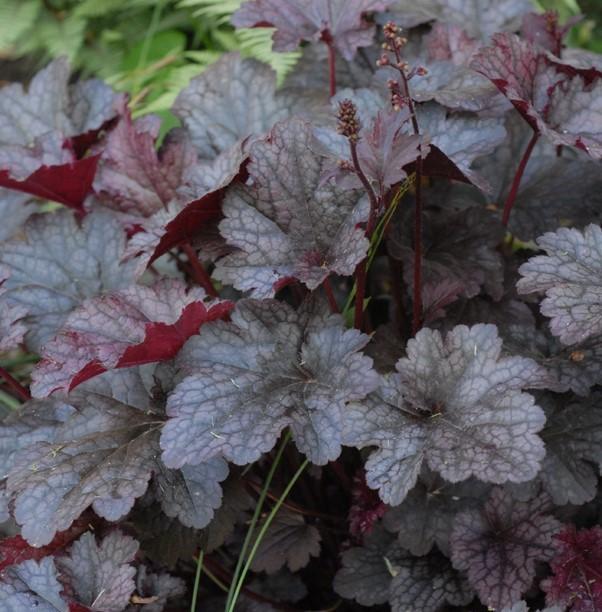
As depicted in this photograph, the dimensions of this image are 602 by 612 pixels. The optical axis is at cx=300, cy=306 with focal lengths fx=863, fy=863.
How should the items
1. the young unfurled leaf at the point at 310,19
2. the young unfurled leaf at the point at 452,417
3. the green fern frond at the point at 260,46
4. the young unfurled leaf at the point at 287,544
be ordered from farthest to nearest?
the green fern frond at the point at 260,46, the young unfurled leaf at the point at 310,19, the young unfurled leaf at the point at 287,544, the young unfurled leaf at the point at 452,417

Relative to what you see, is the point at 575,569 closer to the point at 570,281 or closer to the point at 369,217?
the point at 570,281

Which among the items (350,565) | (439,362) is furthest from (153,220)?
(350,565)

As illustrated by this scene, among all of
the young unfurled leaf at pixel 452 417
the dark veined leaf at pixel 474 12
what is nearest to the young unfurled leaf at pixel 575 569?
the young unfurled leaf at pixel 452 417

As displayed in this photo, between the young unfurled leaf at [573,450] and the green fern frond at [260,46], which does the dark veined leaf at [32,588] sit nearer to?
the young unfurled leaf at [573,450]

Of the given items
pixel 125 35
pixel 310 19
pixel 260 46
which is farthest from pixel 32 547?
pixel 125 35

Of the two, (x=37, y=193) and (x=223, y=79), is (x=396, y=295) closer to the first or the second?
(x=223, y=79)

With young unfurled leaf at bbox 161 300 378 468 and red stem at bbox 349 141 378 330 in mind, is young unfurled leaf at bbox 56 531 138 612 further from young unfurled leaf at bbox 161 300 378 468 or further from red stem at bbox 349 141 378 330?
red stem at bbox 349 141 378 330
